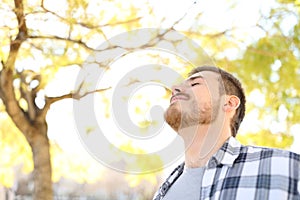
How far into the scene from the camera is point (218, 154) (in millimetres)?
959

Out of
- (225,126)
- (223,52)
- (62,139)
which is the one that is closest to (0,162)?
(62,139)

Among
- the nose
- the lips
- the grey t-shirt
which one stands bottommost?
the grey t-shirt

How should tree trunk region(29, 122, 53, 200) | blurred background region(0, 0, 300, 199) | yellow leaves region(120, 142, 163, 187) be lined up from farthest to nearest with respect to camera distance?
tree trunk region(29, 122, 53, 200), blurred background region(0, 0, 300, 199), yellow leaves region(120, 142, 163, 187)

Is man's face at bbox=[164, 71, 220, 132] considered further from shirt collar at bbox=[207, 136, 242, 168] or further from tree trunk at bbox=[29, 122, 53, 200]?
tree trunk at bbox=[29, 122, 53, 200]

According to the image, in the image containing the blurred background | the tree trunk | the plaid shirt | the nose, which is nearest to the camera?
the plaid shirt

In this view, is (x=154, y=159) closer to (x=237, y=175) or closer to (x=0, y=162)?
(x=237, y=175)

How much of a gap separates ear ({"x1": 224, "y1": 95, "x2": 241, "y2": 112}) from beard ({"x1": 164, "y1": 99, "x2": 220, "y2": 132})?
0.11 ft

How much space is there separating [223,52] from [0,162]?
5.05ft

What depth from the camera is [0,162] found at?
2857mm

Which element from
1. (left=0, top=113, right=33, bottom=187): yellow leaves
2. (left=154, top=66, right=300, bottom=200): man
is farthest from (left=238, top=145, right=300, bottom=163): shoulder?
(left=0, top=113, right=33, bottom=187): yellow leaves

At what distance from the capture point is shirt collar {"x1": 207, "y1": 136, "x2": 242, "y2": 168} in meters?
0.94

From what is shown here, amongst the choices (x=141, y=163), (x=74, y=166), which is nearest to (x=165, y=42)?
(x=141, y=163)

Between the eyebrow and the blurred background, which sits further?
the blurred background

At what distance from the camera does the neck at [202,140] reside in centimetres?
102
